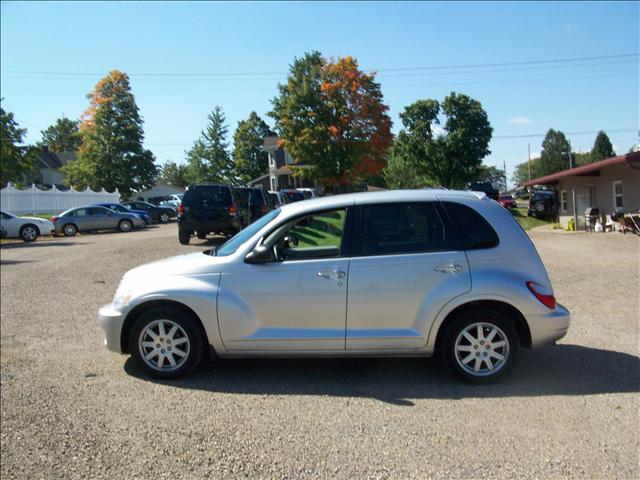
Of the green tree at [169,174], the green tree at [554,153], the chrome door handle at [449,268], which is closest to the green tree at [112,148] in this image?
the green tree at [169,174]

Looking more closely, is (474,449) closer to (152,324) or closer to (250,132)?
(152,324)

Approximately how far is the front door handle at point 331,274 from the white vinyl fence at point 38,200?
113 feet

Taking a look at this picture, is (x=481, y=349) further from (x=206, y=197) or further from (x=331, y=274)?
(x=206, y=197)

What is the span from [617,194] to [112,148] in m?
50.2

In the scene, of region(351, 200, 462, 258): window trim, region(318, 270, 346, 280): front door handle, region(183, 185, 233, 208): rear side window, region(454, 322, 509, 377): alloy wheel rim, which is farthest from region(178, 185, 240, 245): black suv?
region(454, 322, 509, 377): alloy wheel rim

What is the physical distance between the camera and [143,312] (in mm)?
5203

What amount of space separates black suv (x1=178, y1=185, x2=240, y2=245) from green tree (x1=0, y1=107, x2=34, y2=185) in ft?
69.9

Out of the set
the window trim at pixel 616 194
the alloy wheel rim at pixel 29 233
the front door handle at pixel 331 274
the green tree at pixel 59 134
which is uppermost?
the green tree at pixel 59 134

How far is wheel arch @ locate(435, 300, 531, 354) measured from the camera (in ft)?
15.8

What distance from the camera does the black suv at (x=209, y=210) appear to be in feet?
55.3

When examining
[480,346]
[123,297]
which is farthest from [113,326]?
[480,346]

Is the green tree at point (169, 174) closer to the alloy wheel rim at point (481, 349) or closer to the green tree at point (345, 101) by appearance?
the green tree at point (345, 101)

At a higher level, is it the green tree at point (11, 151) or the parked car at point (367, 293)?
the green tree at point (11, 151)

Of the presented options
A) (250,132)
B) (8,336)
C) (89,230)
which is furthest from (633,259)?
(250,132)
